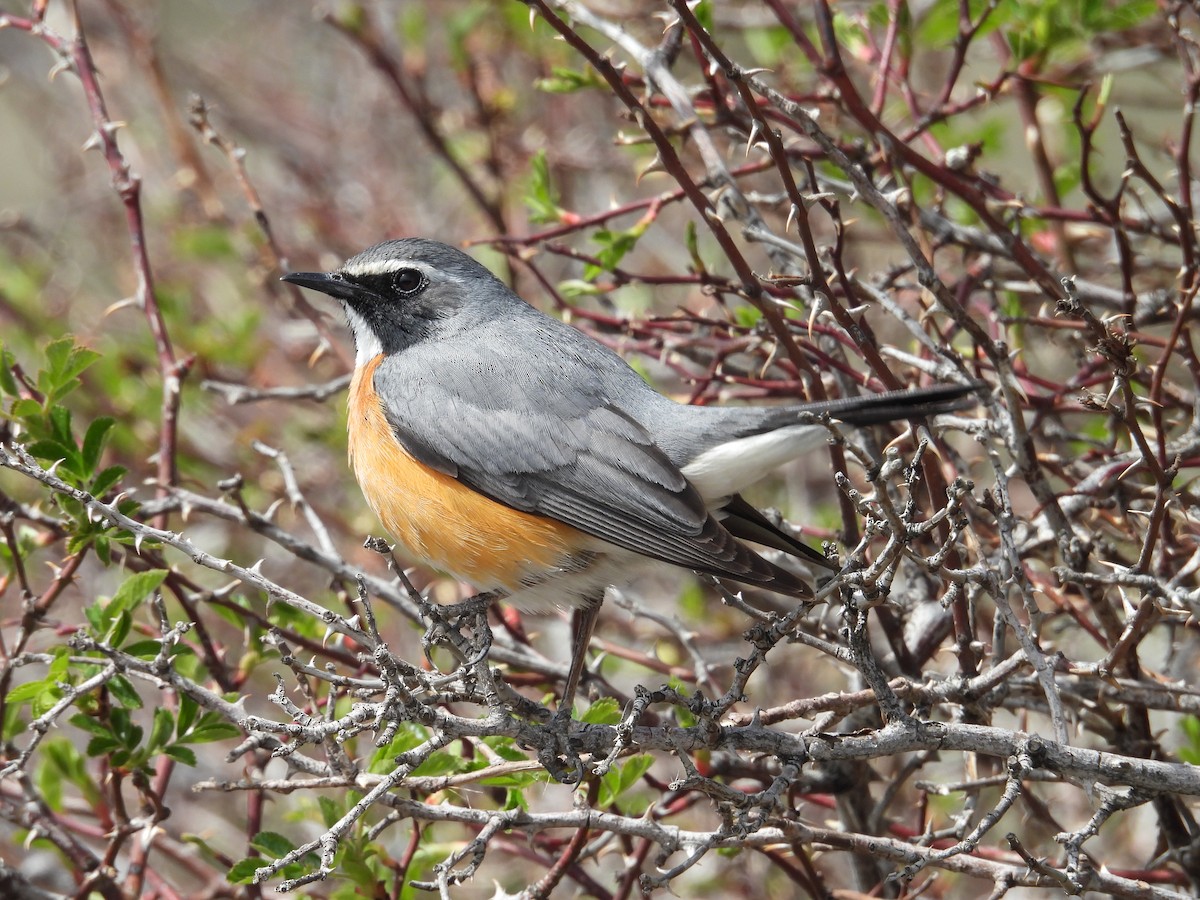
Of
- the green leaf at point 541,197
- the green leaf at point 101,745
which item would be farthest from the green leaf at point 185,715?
the green leaf at point 541,197

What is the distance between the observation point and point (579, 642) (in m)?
3.92

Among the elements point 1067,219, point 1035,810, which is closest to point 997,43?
point 1067,219

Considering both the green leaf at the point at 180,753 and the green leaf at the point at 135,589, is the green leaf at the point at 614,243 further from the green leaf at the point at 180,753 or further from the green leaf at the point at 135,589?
the green leaf at the point at 180,753

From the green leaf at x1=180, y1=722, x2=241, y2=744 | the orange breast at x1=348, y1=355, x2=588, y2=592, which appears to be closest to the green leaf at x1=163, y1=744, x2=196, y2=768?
the green leaf at x1=180, y1=722, x2=241, y2=744

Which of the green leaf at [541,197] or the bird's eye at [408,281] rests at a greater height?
the green leaf at [541,197]

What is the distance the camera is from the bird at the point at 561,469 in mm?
3771

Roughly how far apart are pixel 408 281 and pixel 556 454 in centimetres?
→ 115

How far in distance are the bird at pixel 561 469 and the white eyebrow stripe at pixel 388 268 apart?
0.28 m

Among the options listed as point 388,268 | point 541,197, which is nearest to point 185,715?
point 388,268

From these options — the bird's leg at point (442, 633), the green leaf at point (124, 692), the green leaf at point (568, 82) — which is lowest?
the green leaf at point (124, 692)

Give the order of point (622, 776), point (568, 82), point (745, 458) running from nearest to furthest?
point (622, 776) → point (745, 458) → point (568, 82)

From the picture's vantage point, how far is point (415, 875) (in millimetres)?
3654

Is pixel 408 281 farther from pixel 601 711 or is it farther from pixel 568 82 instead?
pixel 601 711

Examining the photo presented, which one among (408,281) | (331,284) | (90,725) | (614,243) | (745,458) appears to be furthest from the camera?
(408,281)
